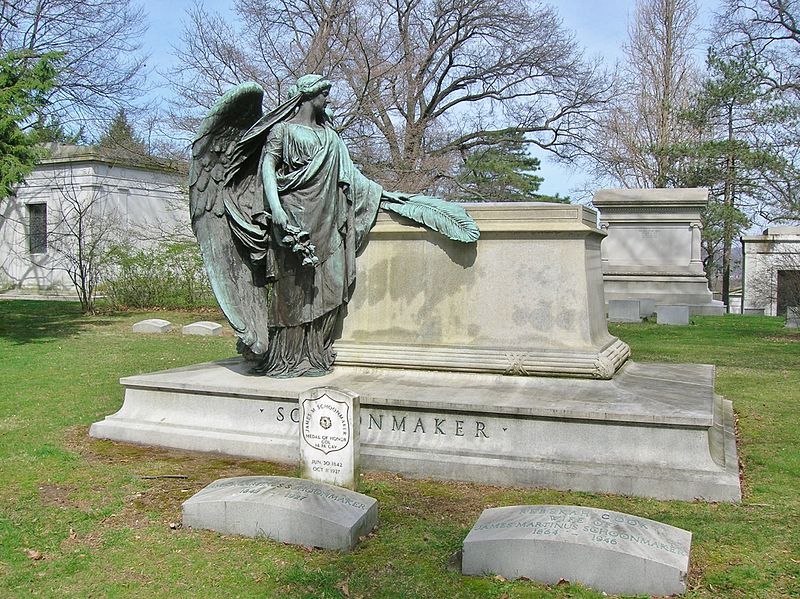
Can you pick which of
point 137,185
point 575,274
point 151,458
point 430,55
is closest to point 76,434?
point 151,458

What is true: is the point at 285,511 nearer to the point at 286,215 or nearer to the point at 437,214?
the point at 286,215

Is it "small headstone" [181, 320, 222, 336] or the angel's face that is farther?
"small headstone" [181, 320, 222, 336]

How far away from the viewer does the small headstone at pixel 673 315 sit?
16562 mm

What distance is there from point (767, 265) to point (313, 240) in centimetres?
2372

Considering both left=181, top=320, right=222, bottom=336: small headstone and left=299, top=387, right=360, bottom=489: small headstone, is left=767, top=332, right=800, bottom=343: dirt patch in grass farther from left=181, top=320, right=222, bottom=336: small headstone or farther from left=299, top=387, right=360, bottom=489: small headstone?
left=299, top=387, right=360, bottom=489: small headstone

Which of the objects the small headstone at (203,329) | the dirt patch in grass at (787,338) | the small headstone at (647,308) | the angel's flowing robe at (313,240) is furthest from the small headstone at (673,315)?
the angel's flowing robe at (313,240)

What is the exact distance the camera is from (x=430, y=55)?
25.6 metres

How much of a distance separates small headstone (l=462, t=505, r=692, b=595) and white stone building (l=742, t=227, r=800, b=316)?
66.4ft

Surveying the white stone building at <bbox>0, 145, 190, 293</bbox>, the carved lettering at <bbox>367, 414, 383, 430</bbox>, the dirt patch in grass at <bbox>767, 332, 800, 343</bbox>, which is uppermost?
the white stone building at <bbox>0, 145, 190, 293</bbox>

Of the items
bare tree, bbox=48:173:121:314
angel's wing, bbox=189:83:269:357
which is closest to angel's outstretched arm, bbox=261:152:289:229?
angel's wing, bbox=189:83:269:357

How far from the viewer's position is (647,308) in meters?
18.7

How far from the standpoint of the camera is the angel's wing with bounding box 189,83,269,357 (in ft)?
21.4

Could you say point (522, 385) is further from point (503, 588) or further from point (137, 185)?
point (137, 185)

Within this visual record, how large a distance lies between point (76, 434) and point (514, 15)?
23.6 m
